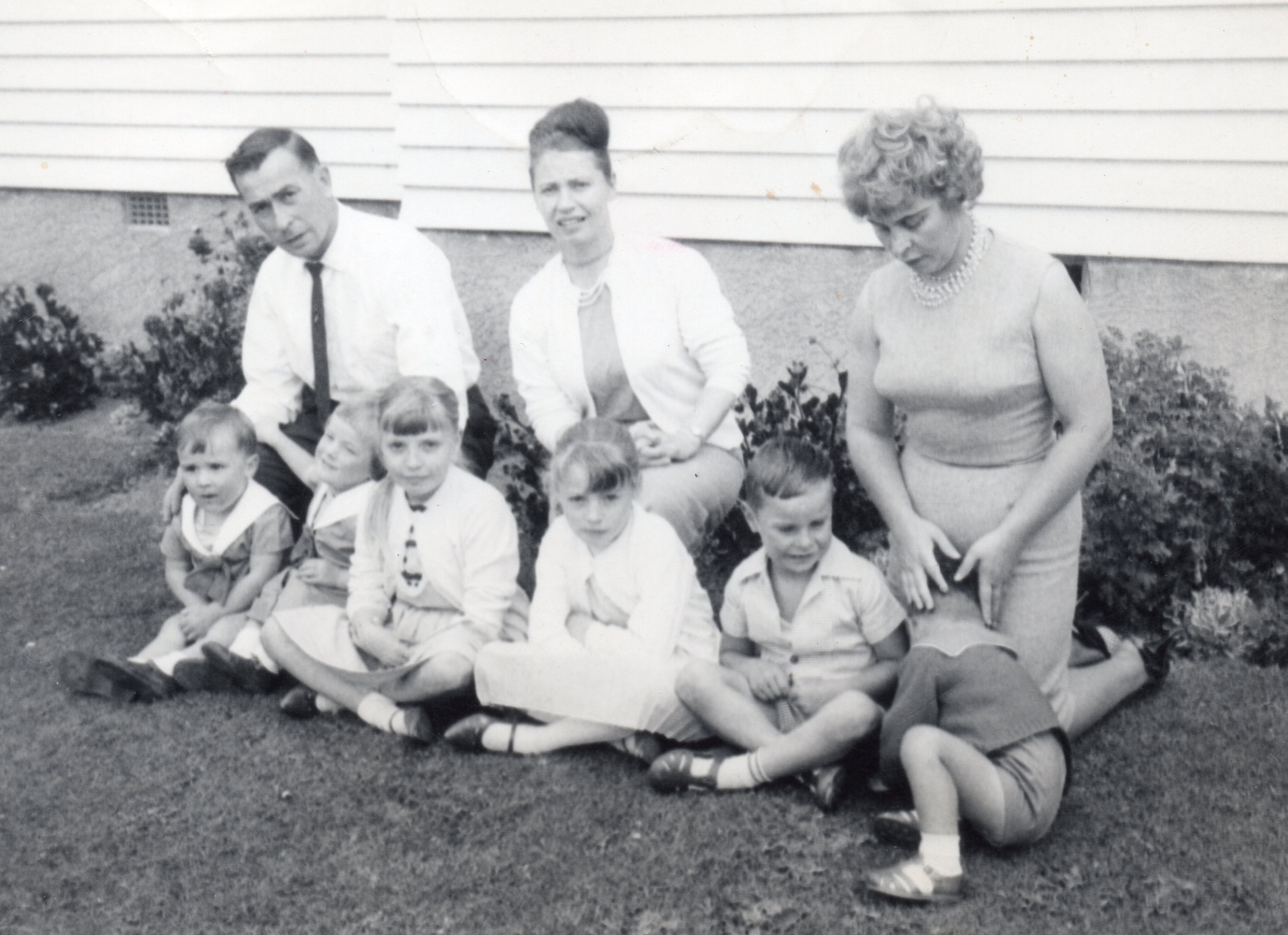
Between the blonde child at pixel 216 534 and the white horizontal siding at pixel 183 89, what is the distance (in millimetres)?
2682

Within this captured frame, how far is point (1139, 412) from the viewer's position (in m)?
4.46

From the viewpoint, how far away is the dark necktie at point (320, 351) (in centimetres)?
477

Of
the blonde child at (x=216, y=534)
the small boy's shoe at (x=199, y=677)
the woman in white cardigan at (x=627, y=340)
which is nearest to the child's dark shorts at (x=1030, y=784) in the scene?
the woman in white cardigan at (x=627, y=340)

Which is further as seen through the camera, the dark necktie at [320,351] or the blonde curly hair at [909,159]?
the dark necktie at [320,351]

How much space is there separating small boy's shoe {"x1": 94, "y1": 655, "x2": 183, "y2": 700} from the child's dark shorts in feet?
8.43

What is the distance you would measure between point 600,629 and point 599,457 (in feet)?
1.60

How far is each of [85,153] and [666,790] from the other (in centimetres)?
596

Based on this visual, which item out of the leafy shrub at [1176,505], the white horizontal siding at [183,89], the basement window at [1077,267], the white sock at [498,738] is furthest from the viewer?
the white horizontal siding at [183,89]

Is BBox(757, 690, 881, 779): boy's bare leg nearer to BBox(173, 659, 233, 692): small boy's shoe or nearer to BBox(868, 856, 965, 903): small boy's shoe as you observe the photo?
BBox(868, 856, 965, 903): small boy's shoe

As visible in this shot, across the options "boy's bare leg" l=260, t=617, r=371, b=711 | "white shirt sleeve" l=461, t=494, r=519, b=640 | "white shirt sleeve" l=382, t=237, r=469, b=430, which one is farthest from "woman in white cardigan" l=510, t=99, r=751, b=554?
"boy's bare leg" l=260, t=617, r=371, b=711

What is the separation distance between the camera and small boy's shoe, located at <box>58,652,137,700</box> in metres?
4.19

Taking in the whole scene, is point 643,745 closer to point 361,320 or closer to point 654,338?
point 654,338

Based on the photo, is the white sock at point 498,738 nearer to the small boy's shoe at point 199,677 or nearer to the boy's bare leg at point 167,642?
the small boy's shoe at point 199,677

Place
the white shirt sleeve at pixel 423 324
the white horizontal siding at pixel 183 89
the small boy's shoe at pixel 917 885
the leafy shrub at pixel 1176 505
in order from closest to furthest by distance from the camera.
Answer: the small boy's shoe at pixel 917 885
the leafy shrub at pixel 1176 505
the white shirt sleeve at pixel 423 324
the white horizontal siding at pixel 183 89
